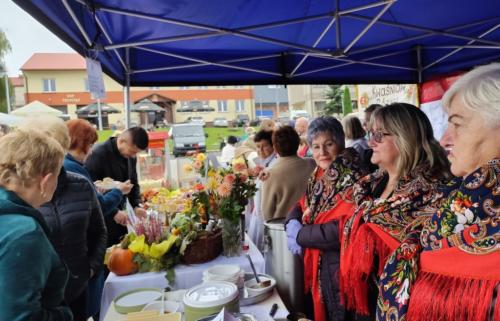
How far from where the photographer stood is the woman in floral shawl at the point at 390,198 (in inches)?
53.3

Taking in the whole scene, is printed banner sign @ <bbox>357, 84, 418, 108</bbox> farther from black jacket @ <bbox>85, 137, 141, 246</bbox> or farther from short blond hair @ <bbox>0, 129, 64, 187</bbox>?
short blond hair @ <bbox>0, 129, 64, 187</bbox>

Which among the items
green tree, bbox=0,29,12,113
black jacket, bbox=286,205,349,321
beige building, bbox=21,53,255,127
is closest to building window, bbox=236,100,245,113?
beige building, bbox=21,53,255,127

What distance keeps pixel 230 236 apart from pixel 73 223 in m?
0.84

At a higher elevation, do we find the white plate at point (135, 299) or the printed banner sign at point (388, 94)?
the printed banner sign at point (388, 94)

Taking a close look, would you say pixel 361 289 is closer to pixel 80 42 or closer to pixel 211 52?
pixel 80 42

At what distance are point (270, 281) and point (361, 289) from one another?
1.35 ft

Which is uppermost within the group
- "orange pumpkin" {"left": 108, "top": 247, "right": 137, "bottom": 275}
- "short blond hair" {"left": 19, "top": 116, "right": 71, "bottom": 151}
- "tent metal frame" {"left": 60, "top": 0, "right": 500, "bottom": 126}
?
"tent metal frame" {"left": 60, "top": 0, "right": 500, "bottom": 126}

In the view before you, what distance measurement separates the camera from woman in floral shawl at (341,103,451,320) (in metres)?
1.35

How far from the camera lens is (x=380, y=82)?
14.8 feet

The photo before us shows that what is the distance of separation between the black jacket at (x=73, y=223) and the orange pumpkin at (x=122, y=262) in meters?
0.10

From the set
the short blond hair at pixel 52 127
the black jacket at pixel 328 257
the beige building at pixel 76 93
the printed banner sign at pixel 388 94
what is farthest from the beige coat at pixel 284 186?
the beige building at pixel 76 93

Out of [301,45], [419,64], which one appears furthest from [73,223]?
[419,64]

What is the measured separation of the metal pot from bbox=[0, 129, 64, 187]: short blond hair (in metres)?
1.31

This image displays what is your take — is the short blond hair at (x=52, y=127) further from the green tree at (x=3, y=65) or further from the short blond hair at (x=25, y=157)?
the green tree at (x=3, y=65)
